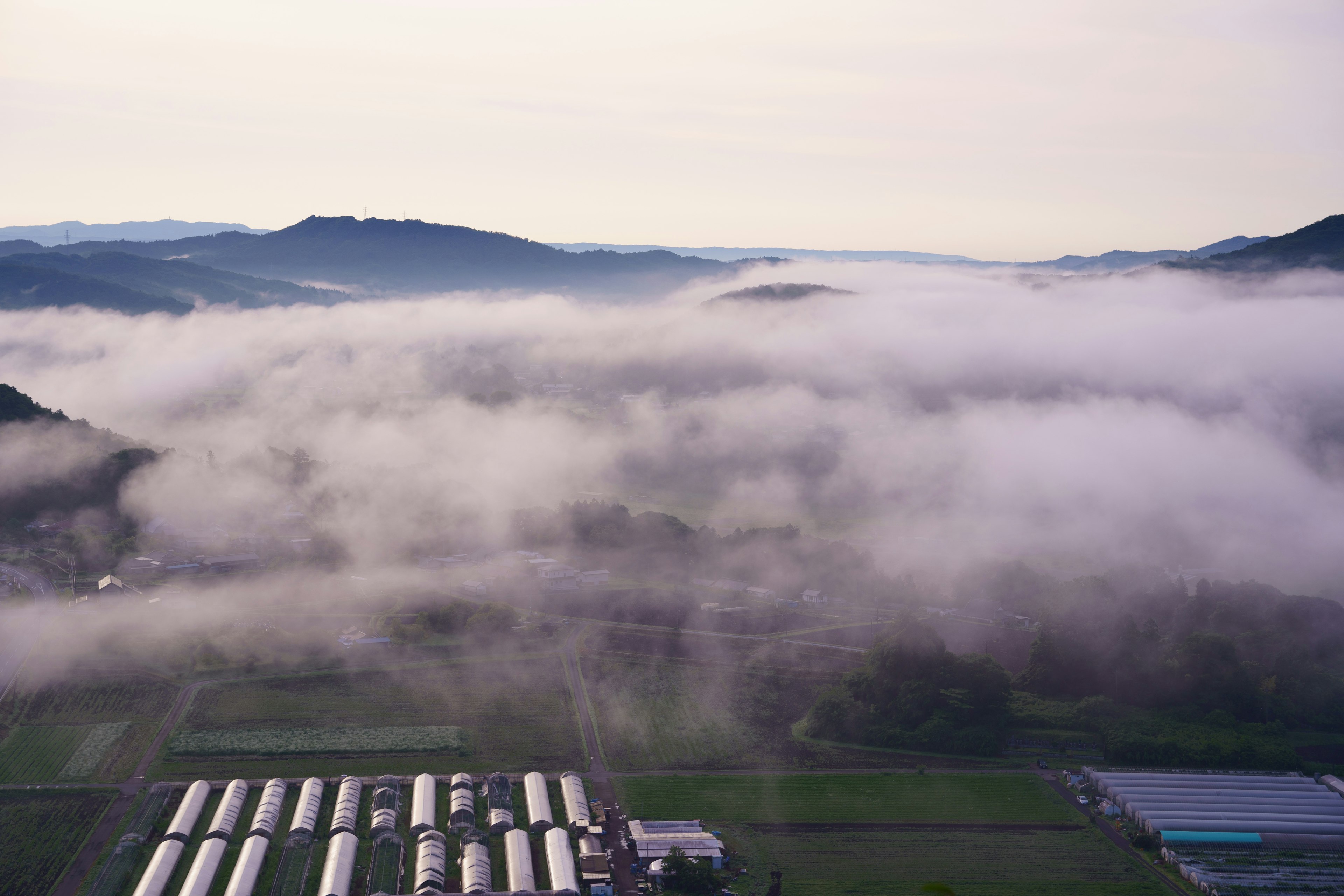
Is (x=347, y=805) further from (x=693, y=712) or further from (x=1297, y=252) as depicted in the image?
(x=1297, y=252)

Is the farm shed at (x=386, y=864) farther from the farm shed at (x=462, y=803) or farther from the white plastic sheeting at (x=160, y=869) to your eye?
the white plastic sheeting at (x=160, y=869)

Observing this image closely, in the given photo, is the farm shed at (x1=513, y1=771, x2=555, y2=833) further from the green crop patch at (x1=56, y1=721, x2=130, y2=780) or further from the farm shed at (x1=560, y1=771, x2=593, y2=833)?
the green crop patch at (x1=56, y1=721, x2=130, y2=780)

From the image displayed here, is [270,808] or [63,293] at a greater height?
[63,293]

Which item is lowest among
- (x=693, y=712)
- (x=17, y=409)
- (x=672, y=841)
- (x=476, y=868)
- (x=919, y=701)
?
(x=693, y=712)

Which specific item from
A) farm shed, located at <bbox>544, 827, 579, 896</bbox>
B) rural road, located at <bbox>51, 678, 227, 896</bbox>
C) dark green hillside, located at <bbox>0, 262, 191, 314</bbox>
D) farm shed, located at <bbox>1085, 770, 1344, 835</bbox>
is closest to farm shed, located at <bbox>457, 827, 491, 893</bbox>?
farm shed, located at <bbox>544, 827, 579, 896</bbox>

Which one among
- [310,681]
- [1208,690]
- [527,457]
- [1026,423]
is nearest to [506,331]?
[527,457]

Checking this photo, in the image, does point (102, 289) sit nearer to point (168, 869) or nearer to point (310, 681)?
point (310, 681)

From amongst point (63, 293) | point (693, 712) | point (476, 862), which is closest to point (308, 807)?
point (476, 862)
